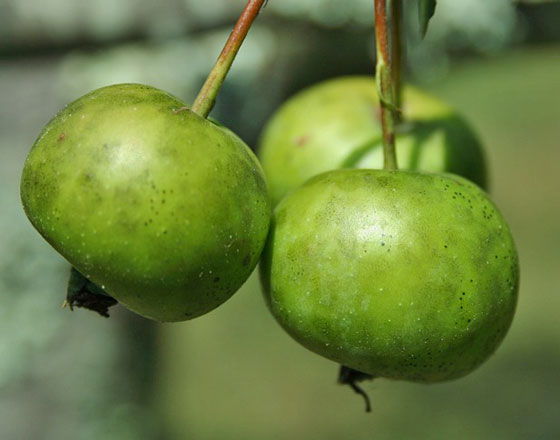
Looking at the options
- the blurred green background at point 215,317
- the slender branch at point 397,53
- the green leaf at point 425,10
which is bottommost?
the blurred green background at point 215,317

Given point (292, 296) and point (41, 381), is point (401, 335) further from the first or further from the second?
point (41, 381)

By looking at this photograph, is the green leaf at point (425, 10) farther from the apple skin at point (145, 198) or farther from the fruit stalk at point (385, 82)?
the apple skin at point (145, 198)

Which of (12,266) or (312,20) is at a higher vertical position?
(312,20)

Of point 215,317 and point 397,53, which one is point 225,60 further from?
point 215,317

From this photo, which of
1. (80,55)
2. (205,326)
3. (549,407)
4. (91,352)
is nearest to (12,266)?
(91,352)

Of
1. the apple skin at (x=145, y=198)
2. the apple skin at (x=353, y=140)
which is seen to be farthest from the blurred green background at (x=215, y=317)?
the apple skin at (x=145, y=198)

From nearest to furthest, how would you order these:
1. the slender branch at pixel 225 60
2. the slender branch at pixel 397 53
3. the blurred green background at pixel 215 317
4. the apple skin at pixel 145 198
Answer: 1. the apple skin at pixel 145 198
2. the slender branch at pixel 225 60
3. the slender branch at pixel 397 53
4. the blurred green background at pixel 215 317

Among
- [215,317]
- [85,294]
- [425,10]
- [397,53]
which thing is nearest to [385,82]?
[425,10]
